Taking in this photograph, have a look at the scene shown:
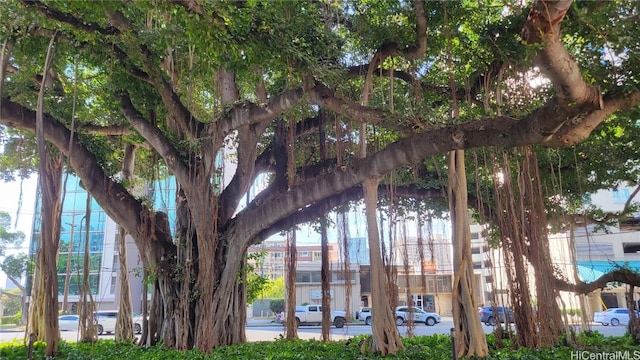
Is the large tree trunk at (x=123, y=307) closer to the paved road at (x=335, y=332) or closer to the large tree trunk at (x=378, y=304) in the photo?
the paved road at (x=335, y=332)

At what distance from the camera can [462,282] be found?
4727mm

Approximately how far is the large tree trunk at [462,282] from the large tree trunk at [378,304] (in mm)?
719

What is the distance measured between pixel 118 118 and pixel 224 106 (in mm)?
1923

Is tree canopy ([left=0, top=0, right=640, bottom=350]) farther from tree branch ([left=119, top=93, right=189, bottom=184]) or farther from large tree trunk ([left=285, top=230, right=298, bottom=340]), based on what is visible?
large tree trunk ([left=285, top=230, right=298, bottom=340])

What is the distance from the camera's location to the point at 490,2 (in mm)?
5062

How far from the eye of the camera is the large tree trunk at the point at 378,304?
16.5 ft

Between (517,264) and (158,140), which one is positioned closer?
(517,264)

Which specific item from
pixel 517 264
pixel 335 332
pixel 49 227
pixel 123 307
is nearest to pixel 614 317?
pixel 335 332

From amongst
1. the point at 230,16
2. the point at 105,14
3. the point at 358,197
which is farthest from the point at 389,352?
the point at 105,14

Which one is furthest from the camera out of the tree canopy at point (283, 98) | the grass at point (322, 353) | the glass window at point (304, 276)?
the glass window at point (304, 276)

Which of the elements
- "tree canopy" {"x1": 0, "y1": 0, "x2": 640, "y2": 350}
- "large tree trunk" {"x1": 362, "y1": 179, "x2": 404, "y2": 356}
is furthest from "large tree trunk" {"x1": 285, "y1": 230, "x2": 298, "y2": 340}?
"large tree trunk" {"x1": 362, "y1": 179, "x2": 404, "y2": 356}

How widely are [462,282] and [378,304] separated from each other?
0.98 m

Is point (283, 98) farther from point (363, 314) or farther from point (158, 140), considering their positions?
point (363, 314)

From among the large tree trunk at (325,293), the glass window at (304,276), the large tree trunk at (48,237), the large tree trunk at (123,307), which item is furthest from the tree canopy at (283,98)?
the glass window at (304,276)
